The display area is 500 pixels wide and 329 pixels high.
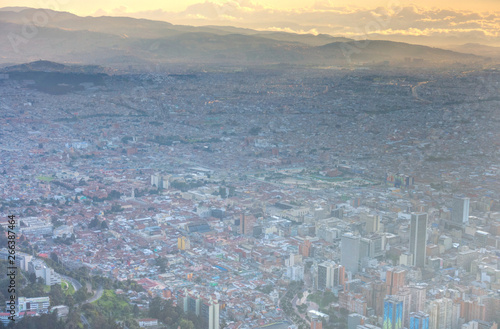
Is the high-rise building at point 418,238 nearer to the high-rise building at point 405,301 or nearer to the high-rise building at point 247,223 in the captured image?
the high-rise building at point 405,301

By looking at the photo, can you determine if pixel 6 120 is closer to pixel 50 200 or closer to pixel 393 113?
pixel 50 200

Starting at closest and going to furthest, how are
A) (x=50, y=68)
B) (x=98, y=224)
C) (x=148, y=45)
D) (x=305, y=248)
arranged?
(x=305, y=248), (x=98, y=224), (x=50, y=68), (x=148, y=45)

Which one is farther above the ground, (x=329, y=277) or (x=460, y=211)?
(x=460, y=211)

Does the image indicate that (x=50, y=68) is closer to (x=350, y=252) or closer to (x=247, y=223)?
(x=247, y=223)

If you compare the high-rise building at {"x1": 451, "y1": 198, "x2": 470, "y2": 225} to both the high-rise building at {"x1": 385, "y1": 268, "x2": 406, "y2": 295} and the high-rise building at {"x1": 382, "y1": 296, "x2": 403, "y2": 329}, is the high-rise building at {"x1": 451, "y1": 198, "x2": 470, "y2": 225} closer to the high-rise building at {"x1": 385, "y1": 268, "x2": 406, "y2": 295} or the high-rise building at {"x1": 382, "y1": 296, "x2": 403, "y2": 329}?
the high-rise building at {"x1": 385, "y1": 268, "x2": 406, "y2": 295}

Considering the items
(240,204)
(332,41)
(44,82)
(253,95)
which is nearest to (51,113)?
(44,82)

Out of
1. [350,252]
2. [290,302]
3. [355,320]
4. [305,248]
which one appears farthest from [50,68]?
[355,320]

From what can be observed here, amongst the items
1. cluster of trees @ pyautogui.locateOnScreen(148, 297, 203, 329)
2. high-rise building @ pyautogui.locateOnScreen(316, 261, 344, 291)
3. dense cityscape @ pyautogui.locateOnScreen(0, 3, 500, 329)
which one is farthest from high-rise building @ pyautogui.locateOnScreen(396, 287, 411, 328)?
cluster of trees @ pyautogui.locateOnScreen(148, 297, 203, 329)
